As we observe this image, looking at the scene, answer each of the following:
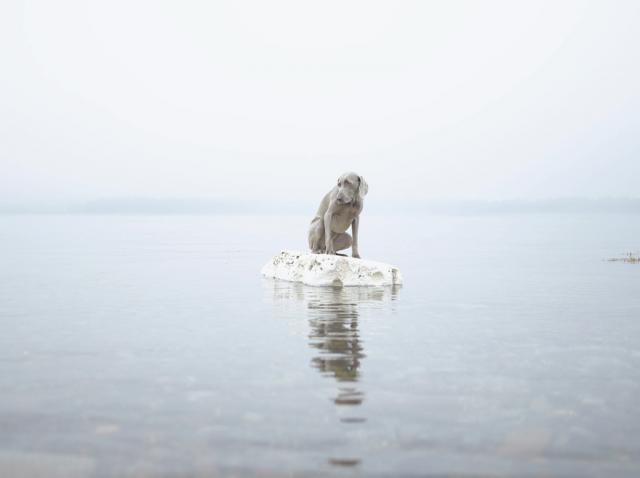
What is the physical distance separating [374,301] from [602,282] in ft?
24.5

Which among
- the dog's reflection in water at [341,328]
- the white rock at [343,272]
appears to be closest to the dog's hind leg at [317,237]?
the white rock at [343,272]

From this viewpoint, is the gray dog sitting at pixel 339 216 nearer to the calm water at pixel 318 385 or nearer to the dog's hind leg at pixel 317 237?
the dog's hind leg at pixel 317 237

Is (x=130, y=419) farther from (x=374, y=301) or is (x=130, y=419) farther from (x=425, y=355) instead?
(x=374, y=301)

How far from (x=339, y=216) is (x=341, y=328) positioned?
6454 mm

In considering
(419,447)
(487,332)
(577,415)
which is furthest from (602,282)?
(419,447)

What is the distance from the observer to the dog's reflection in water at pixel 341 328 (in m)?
5.62

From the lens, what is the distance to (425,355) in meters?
7.41

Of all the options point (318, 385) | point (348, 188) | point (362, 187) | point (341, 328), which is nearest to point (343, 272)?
point (348, 188)

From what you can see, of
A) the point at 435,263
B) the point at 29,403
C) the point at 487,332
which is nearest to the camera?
the point at 29,403

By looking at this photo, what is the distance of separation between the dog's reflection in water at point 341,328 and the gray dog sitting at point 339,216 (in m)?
1.34

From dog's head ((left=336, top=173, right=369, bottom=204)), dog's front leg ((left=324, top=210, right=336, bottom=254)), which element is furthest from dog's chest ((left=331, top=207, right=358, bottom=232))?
dog's head ((left=336, top=173, right=369, bottom=204))

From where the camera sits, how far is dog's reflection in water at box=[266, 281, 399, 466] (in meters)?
5.62

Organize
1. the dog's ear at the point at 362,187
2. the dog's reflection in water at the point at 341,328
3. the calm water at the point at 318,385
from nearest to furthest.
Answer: the calm water at the point at 318,385 < the dog's reflection in water at the point at 341,328 < the dog's ear at the point at 362,187

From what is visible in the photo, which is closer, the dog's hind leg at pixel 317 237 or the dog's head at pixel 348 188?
the dog's head at pixel 348 188
